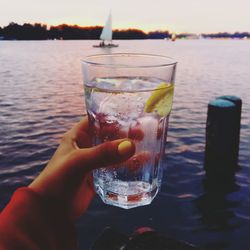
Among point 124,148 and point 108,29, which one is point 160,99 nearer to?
point 124,148

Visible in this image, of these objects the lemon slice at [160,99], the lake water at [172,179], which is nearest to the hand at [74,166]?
the lemon slice at [160,99]

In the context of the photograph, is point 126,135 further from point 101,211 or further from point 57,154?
point 101,211

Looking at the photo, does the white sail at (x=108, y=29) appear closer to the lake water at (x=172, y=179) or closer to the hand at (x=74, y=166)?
the lake water at (x=172, y=179)

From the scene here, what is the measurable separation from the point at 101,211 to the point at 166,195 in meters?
1.53

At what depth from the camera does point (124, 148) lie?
1463mm

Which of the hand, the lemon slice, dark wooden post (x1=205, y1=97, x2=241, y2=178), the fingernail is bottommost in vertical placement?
dark wooden post (x1=205, y1=97, x2=241, y2=178)

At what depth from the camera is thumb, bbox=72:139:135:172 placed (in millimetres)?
1460

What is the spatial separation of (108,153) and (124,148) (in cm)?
7

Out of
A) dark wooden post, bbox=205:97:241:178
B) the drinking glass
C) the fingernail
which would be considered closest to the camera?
the fingernail

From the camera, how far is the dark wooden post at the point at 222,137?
7359mm

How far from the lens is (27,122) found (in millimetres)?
14625

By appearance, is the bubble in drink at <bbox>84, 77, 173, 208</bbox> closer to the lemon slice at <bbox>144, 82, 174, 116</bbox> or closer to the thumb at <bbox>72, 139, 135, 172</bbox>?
the lemon slice at <bbox>144, 82, 174, 116</bbox>

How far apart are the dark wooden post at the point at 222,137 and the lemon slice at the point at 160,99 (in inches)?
232

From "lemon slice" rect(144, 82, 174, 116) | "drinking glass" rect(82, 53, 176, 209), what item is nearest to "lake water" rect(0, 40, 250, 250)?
"drinking glass" rect(82, 53, 176, 209)
